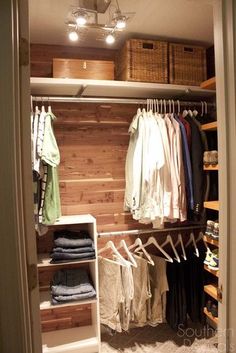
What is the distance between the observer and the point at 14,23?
0.85m

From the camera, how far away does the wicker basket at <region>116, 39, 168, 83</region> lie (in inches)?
87.6

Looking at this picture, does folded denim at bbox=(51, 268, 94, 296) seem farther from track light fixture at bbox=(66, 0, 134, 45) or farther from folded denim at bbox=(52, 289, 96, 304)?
track light fixture at bbox=(66, 0, 134, 45)

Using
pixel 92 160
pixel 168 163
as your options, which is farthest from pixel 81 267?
pixel 168 163

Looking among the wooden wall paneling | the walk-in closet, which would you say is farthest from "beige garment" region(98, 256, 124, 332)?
the wooden wall paneling

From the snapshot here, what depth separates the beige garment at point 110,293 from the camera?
2311 mm

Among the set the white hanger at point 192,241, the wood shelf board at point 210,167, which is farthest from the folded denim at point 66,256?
the wood shelf board at point 210,167

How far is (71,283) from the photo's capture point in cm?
227

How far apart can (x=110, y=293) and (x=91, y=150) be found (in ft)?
4.09

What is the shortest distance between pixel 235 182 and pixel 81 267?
75.3 inches

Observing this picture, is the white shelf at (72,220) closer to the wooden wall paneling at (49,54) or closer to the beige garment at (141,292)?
the beige garment at (141,292)

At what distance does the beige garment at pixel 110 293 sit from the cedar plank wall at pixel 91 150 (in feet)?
1.27

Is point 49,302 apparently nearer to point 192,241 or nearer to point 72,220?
point 72,220

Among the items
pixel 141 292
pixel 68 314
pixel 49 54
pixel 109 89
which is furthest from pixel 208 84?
pixel 68 314

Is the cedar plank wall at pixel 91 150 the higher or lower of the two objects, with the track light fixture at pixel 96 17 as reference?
lower
